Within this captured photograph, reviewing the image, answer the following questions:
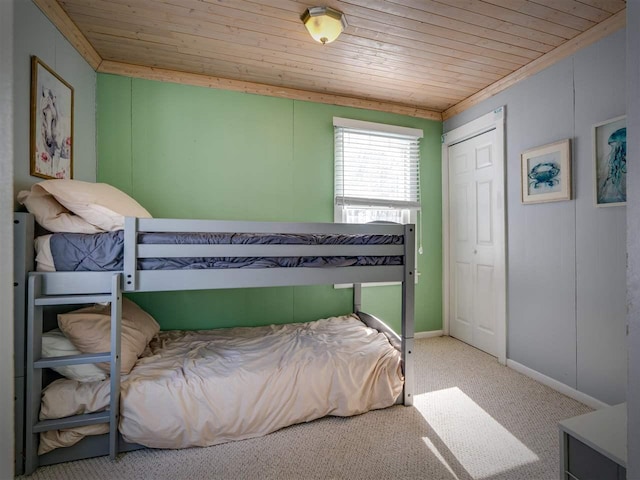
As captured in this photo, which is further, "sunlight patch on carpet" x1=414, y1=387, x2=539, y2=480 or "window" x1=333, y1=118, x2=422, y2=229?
"window" x1=333, y1=118, x2=422, y2=229

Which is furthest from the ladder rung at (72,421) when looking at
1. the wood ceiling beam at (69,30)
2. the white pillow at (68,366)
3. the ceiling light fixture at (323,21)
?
the ceiling light fixture at (323,21)

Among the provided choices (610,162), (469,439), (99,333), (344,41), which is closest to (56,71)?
(99,333)

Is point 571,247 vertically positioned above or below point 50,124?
below

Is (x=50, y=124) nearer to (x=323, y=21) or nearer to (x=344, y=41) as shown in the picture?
(x=323, y=21)

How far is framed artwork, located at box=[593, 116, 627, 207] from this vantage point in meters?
1.90

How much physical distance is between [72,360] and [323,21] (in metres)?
2.32

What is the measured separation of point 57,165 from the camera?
77.2 inches

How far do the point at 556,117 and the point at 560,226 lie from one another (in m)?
0.82

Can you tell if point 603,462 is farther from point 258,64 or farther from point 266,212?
point 258,64

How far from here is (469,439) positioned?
5.65ft

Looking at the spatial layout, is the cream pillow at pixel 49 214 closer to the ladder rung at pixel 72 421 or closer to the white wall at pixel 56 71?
the white wall at pixel 56 71

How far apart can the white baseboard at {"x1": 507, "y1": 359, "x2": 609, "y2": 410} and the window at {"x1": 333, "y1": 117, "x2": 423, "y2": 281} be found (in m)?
1.37

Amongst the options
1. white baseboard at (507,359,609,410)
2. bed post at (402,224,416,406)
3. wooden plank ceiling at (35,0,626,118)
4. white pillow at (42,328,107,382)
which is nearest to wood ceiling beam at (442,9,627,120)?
wooden plank ceiling at (35,0,626,118)

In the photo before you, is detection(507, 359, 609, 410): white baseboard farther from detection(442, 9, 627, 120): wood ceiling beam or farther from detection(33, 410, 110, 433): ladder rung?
detection(33, 410, 110, 433): ladder rung
